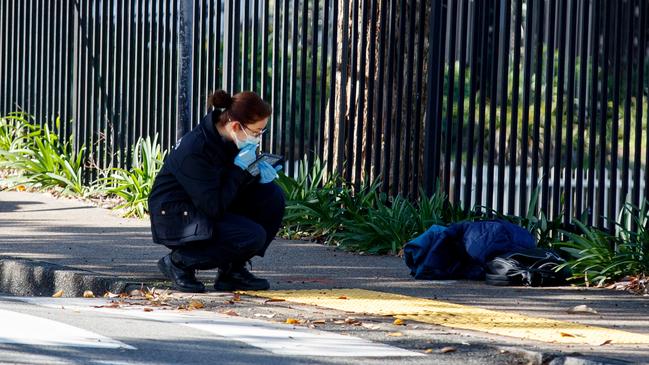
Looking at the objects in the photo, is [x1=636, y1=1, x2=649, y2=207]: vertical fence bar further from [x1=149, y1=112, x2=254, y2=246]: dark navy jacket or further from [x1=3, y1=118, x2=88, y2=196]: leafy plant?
[x1=3, y1=118, x2=88, y2=196]: leafy plant

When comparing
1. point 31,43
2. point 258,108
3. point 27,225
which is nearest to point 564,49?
point 258,108

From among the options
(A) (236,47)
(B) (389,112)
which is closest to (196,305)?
(B) (389,112)

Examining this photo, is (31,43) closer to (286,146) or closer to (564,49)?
(286,146)

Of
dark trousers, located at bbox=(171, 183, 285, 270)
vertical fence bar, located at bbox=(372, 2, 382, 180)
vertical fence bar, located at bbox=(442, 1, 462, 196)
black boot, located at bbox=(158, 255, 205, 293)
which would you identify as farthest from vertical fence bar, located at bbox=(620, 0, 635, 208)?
black boot, located at bbox=(158, 255, 205, 293)

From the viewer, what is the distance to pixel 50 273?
8.43 metres

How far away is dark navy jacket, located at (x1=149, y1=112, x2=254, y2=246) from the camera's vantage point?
7.50m

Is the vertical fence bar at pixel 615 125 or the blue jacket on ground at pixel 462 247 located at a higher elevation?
the vertical fence bar at pixel 615 125

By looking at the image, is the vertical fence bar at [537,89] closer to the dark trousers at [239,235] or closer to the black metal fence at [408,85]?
the black metal fence at [408,85]

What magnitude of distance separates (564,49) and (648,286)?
2067 millimetres

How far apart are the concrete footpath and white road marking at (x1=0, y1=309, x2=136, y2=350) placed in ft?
4.46

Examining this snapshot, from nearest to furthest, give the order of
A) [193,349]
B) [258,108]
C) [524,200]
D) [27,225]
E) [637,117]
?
[193,349]
[258,108]
[637,117]
[524,200]
[27,225]

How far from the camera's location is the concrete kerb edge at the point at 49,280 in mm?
8031

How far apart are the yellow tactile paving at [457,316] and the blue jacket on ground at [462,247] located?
760 millimetres

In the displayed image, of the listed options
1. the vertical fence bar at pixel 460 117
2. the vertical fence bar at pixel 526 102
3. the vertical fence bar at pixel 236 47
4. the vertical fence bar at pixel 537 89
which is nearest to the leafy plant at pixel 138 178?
the vertical fence bar at pixel 236 47
